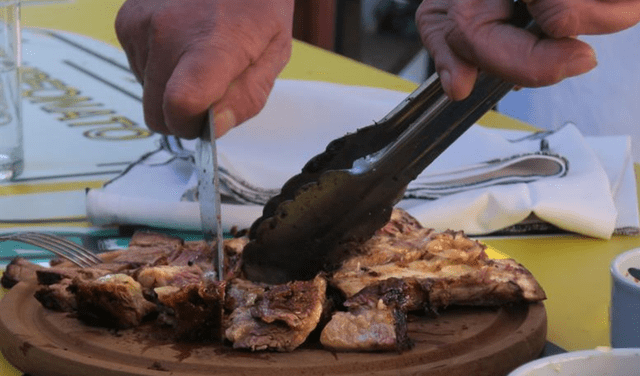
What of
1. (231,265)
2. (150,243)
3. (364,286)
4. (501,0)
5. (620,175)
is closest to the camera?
(501,0)

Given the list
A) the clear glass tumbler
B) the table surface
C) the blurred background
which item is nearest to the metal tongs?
the table surface

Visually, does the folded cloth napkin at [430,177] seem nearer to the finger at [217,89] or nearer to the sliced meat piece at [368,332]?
the finger at [217,89]

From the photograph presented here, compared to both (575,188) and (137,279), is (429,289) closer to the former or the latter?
(137,279)

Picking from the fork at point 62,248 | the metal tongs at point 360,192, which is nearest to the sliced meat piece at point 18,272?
the fork at point 62,248

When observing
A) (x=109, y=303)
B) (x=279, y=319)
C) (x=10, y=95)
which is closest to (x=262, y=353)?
(x=279, y=319)

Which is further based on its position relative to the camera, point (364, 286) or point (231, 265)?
point (231, 265)

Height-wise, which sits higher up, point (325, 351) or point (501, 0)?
point (501, 0)

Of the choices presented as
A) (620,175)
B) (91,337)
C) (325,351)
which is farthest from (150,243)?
(620,175)
